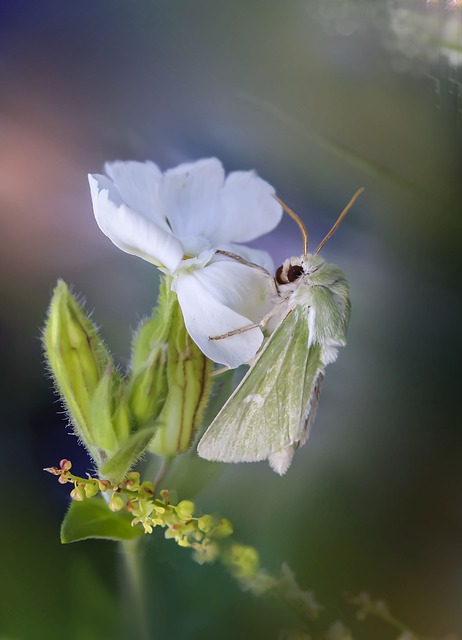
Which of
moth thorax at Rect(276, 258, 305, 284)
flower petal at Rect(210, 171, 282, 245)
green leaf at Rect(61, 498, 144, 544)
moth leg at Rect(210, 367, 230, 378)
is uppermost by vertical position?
flower petal at Rect(210, 171, 282, 245)

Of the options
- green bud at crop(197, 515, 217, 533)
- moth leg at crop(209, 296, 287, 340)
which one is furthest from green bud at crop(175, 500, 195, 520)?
moth leg at crop(209, 296, 287, 340)

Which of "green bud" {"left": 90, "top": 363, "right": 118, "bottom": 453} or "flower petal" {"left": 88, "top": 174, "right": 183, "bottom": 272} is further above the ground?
"flower petal" {"left": 88, "top": 174, "right": 183, "bottom": 272}

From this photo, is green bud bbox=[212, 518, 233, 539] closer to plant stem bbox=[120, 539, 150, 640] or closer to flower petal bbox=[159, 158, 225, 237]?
plant stem bbox=[120, 539, 150, 640]

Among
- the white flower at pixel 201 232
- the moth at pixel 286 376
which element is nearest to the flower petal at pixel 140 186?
the white flower at pixel 201 232

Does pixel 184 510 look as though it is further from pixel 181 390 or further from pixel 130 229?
pixel 130 229

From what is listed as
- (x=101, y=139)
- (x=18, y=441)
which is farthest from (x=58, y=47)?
(x=18, y=441)

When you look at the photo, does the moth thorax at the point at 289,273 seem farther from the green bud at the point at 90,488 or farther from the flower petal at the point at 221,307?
Result: the green bud at the point at 90,488

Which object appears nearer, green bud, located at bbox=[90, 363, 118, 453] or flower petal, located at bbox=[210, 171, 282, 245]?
green bud, located at bbox=[90, 363, 118, 453]
